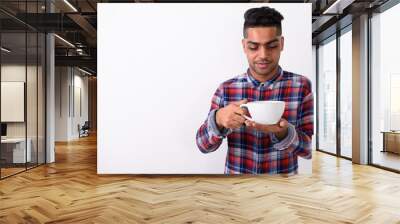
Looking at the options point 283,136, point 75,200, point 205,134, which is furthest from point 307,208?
point 75,200

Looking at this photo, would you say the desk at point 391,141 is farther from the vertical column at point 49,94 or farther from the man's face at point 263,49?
the vertical column at point 49,94

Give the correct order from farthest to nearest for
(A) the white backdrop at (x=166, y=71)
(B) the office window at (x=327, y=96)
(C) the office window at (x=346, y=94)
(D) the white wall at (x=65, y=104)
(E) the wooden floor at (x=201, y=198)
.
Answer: (D) the white wall at (x=65, y=104) → (B) the office window at (x=327, y=96) → (C) the office window at (x=346, y=94) → (A) the white backdrop at (x=166, y=71) → (E) the wooden floor at (x=201, y=198)

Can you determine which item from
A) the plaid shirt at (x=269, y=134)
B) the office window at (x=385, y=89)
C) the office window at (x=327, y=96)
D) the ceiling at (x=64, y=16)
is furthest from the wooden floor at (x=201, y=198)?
the office window at (x=327, y=96)

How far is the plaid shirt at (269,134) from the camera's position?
3725 millimetres

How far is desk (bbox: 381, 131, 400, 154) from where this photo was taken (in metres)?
6.36

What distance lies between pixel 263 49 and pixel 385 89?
13.0ft

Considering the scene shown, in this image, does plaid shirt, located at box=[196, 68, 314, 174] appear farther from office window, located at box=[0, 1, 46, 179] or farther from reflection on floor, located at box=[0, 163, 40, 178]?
reflection on floor, located at box=[0, 163, 40, 178]

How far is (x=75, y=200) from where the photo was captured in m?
4.36

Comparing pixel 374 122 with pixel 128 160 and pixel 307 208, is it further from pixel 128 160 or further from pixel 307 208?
pixel 128 160

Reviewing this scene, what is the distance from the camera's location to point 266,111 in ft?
10.3

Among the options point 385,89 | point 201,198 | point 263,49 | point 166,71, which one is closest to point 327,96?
point 385,89

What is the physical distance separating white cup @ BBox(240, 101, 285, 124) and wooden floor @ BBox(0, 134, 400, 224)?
3.24 ft

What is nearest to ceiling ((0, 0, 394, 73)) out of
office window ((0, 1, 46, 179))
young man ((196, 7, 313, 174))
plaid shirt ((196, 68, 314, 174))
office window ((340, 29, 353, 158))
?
office window ((0, 1, 46, 179))

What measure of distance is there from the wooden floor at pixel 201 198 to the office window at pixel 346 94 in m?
1.76
